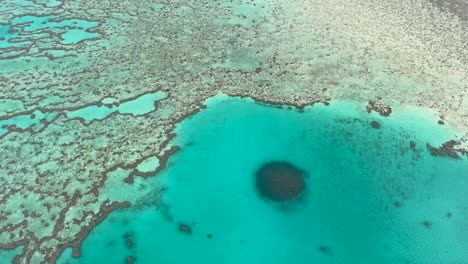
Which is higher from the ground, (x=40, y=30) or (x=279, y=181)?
(x=279, y=181)

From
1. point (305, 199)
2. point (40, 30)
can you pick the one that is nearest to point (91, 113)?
point (40, 30)

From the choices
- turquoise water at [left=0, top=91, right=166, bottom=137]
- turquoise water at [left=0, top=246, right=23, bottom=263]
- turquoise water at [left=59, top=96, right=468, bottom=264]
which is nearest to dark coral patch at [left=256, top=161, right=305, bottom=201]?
turquoise water at [left=59, top=96, right=468, bottom=264]

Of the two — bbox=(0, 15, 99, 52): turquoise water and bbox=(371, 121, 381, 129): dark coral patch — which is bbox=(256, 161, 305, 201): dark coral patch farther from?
bbox=(0, 15, 99, 52): turquoise water

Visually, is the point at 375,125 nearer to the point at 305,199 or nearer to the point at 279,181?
the point at 305,199

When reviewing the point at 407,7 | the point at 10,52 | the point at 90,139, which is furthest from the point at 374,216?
the point at 10,52

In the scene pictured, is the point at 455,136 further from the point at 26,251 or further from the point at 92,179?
the point at 26,251

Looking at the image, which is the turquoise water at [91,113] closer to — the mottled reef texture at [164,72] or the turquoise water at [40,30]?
the mottled reef texture at [164,72]
